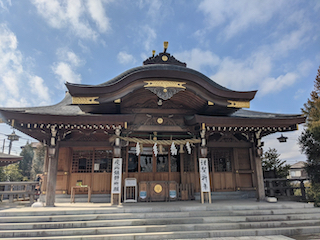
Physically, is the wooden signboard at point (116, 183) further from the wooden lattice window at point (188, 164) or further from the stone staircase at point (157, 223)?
the wooden lattice window at point (188, 164)

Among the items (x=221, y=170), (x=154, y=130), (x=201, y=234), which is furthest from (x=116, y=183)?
(x=221, y=170)

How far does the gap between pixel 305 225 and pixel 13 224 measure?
352 inches

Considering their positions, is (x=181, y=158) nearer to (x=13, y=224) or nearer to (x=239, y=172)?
(x=239, y=172)

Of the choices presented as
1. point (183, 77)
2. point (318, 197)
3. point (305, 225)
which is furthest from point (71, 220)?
point (318, 197)

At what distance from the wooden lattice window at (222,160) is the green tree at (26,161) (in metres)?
37.9

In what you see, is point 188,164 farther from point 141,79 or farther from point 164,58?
point 164,58

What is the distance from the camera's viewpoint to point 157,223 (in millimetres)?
6602

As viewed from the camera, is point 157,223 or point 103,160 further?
point 103,160

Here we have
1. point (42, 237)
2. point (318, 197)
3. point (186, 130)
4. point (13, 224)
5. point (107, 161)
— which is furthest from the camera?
point (107, 161)

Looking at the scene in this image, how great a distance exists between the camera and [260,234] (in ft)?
21.0

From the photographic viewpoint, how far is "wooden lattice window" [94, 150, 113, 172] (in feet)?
35.3

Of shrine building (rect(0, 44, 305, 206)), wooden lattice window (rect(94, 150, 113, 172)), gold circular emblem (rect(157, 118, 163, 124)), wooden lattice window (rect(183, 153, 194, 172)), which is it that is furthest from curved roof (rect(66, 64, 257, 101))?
wooden lattice window (rect(183, 153, 194, 172))

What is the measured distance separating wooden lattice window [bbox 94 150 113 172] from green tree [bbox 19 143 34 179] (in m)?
34.5

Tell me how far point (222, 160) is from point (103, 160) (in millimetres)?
6135
